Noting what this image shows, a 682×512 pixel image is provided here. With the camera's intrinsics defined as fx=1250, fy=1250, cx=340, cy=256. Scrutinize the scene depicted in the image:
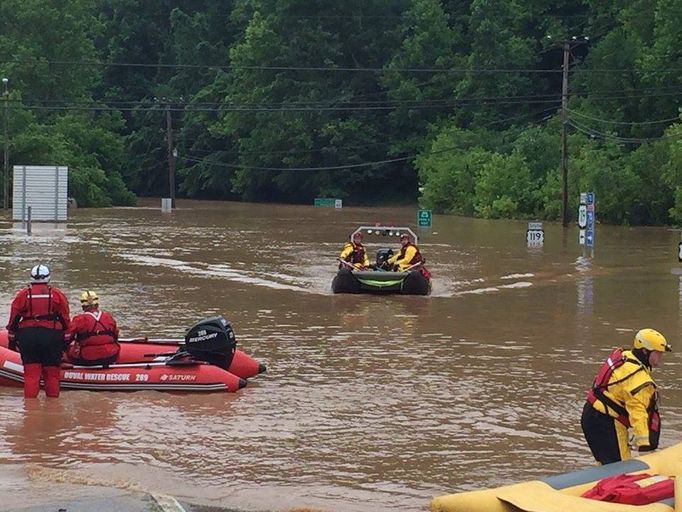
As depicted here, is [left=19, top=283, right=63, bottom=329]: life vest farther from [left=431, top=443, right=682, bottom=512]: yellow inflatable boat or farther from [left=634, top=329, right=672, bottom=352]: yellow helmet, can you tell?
[left=634, top=329, right=672, bottom=352]: yellow helmet

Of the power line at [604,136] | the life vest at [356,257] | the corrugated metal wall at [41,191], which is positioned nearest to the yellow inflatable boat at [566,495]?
the life vest at [356,257]

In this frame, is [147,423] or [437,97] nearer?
[147,423]

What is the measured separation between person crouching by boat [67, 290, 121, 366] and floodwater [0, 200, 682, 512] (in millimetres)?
507

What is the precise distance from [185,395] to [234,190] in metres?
83.6

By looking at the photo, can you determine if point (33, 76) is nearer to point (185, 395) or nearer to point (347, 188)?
point (347, 188)

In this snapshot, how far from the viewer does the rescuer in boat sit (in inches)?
348

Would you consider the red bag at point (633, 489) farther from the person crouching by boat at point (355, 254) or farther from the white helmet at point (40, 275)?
the person crouching by boat at point (355, 254)

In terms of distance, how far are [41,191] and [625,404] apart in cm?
4634

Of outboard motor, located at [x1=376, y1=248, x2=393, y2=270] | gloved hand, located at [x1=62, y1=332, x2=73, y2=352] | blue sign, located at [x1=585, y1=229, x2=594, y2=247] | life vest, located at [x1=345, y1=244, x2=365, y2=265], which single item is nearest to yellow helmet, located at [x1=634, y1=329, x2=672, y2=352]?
gloved hand, located at [x1=62, y1=332, x2=73, y2=352]

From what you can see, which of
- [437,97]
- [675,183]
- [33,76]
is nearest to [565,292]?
[675,183]

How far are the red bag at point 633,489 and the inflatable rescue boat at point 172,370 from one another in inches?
259

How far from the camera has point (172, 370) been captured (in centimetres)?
1405

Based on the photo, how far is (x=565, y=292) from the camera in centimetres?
2605

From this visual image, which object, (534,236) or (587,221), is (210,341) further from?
(534,236)
